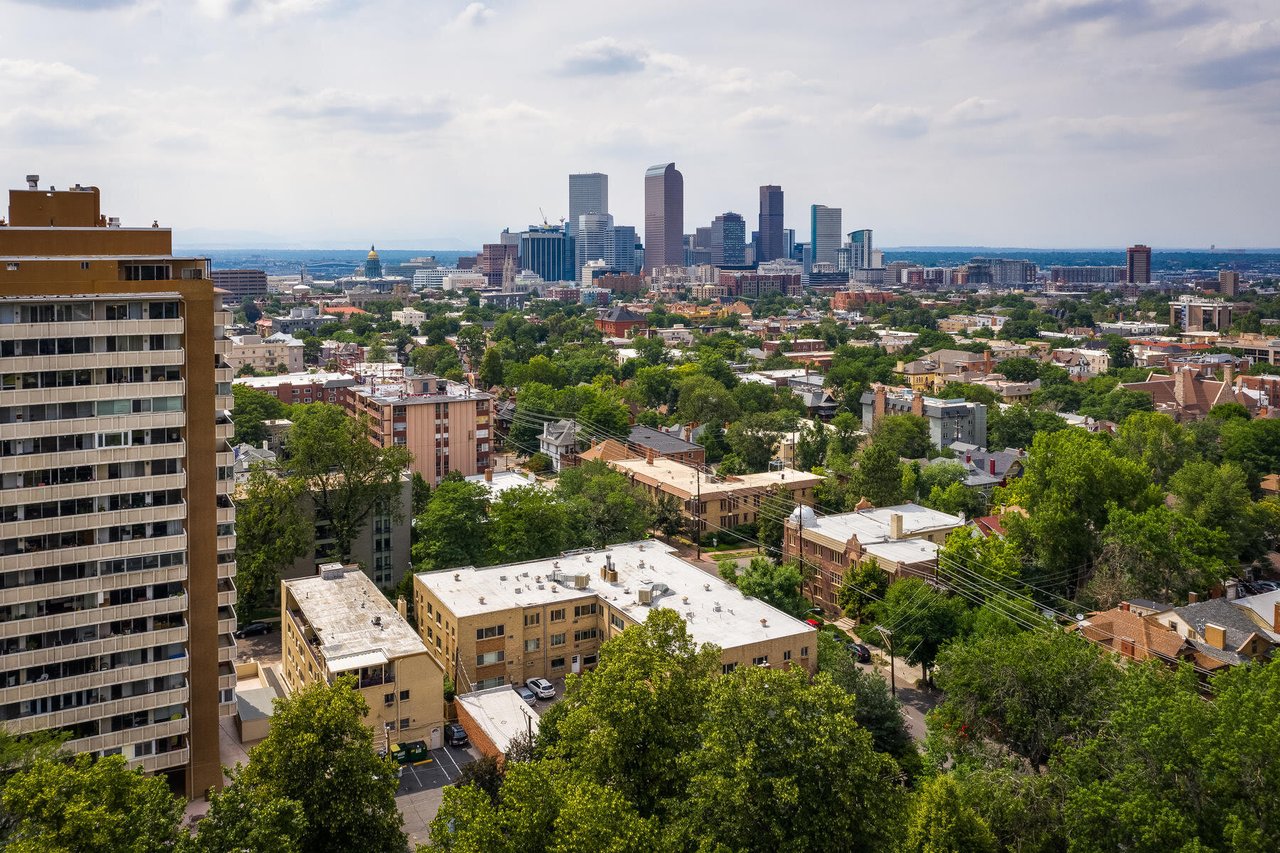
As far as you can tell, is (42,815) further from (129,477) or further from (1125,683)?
(1125,683)

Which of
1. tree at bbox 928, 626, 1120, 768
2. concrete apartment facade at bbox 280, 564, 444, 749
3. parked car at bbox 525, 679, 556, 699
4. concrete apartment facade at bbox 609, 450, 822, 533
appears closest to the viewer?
tree at bbox 928, 626, 1120, 768

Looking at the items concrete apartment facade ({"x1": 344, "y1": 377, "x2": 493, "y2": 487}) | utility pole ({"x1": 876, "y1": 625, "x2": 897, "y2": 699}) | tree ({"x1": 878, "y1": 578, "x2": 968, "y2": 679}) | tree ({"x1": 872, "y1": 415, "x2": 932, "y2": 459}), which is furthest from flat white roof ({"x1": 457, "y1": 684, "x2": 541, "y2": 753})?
tree ({"x1": 872, "y1": 415, "x2": 932, "y2": 459})

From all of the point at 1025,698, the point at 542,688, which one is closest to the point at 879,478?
the point at 542,688

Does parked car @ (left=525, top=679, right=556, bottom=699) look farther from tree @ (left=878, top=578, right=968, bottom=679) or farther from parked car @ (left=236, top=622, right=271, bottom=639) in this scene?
parked car @ (left=236, top=622, right=271, bottom=639)

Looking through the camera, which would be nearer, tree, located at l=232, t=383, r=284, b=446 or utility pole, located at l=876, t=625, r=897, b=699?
utility pole, located at l=876, t=625, r=897, b=699

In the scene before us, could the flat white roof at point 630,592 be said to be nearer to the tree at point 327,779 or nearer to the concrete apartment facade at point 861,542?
the concrete apartment facade at point 861,542

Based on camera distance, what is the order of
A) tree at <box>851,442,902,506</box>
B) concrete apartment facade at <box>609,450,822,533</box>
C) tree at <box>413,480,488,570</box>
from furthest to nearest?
concrete apartment facade at <box>609,450,822,533</box>
tree at <box>851,442,902,506</box>
tree at <box>413,480,488,570</box>

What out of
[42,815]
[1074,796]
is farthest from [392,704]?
[1074,796]
